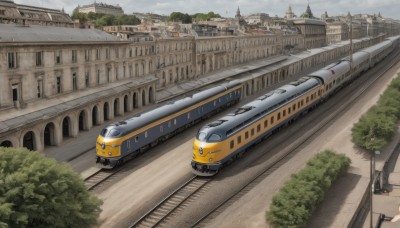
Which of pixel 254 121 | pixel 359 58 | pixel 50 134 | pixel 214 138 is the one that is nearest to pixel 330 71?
pixel 359 58

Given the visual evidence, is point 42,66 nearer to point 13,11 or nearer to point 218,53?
point 13,11

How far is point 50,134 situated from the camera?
46.5 meters

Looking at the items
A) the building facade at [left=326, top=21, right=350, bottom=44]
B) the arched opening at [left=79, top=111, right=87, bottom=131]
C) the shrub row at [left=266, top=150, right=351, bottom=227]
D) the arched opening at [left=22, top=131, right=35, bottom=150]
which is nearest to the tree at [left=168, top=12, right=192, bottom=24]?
the building facade at [left=326, top=21, right=350, bottom=44]

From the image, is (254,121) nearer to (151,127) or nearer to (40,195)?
(151,127)

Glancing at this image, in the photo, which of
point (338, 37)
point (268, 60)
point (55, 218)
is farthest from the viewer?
point (338, 37)

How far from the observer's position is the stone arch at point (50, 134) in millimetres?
46044

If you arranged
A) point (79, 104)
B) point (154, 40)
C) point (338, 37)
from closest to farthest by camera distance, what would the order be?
point (79, 104) < point (154, 40) < point (338, 37)

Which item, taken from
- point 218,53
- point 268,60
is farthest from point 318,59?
point 218,53

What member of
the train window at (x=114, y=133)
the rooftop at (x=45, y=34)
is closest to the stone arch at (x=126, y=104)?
the rooftop at (x=45, y=34)

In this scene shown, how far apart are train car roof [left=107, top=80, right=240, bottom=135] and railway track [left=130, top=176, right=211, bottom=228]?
7.78 metres

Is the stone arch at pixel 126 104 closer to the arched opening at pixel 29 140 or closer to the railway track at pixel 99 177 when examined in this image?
the arched opening at pixel 29 140

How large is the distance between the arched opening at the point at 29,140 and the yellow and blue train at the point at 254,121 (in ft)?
55.6

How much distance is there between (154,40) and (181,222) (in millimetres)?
46658

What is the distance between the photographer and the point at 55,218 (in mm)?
21500
